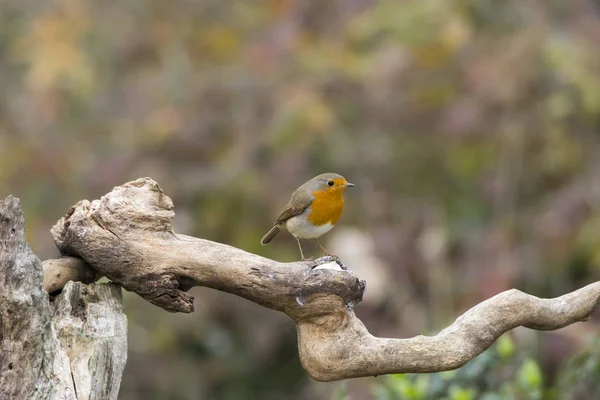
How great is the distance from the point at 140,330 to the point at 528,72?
10.6 feet

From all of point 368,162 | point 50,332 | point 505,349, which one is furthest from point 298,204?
point 368,162

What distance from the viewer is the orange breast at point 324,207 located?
4184mm

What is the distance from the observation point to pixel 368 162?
7297 millimetres

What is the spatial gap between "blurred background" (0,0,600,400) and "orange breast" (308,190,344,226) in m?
2.02

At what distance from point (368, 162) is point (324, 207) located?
10.3 ft

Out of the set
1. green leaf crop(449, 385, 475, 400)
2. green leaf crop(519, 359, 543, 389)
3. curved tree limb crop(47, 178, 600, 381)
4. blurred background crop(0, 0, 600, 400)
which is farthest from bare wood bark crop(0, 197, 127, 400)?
blurred background crop(0, 0, 600, 400)

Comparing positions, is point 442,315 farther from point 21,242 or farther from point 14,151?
point 21,242

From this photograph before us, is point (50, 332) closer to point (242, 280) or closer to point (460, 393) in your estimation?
point (242, 280)

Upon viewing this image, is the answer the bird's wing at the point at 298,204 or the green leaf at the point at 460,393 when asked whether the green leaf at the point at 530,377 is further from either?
the bird's wing at the point at 298,204

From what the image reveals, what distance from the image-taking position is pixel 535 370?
144 inches

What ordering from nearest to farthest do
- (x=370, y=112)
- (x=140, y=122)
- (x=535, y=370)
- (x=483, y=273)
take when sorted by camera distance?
(x=535, y=370) < (x=483, y=273) < (x=370, y=112) < (x=140, y=122)

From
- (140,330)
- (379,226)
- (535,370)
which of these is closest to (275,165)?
(379,226)

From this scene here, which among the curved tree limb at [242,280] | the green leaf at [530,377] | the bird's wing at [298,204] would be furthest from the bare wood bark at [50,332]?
the green leaf at [530,377]

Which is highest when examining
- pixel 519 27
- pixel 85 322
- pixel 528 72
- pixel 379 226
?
pixel 519 27
